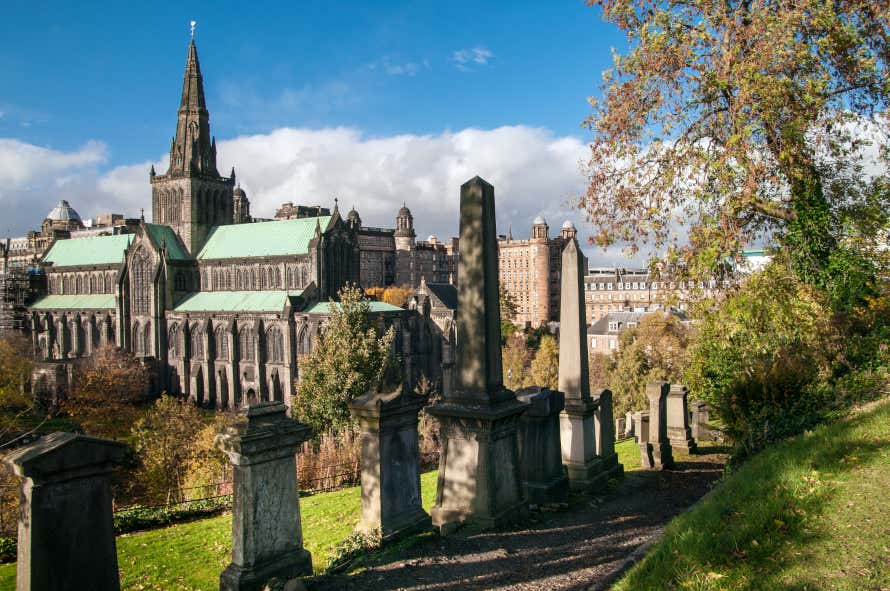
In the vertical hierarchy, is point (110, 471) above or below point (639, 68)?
below

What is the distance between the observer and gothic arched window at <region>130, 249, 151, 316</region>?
59.0 meters

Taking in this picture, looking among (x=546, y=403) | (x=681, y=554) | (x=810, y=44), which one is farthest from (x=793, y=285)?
(x=681, y=554)

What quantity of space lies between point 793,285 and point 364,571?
10.4 meters

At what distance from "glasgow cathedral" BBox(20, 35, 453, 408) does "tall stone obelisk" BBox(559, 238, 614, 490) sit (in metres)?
35.2

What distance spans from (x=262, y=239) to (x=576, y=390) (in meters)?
48.8

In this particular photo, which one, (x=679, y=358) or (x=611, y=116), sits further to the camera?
(x=679, y=358)

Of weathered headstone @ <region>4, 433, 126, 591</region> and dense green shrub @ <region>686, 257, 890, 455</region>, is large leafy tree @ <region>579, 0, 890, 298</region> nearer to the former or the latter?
dense green shrub @ <region>686, 257, 890, 455</region>

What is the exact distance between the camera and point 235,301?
179ft

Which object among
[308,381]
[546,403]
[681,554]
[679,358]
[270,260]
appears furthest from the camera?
[270,260]

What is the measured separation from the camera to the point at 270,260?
53.6 metres

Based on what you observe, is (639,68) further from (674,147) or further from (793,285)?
(793,285)

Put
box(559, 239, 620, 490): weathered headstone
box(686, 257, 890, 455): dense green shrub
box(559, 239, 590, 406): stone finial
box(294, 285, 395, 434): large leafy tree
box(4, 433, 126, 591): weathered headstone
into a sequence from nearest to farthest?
box(4, 433, 126, 591): weathered headstone → box(686, 257, 890, 455): dense green shrub → box(559, 239, 620, 490): weathered headstone → box(559, 239, 590, 406): stone finial → box(294, 285, 395, 434): large leafy tree

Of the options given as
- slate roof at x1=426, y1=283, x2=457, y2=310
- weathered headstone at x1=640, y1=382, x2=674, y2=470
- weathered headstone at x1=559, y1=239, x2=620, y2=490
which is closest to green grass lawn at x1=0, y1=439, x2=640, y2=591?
weathered headstone at x1=640, y1=382, x2=674, y2=470

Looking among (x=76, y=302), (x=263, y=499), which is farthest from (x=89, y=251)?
(x=263, y=499)
